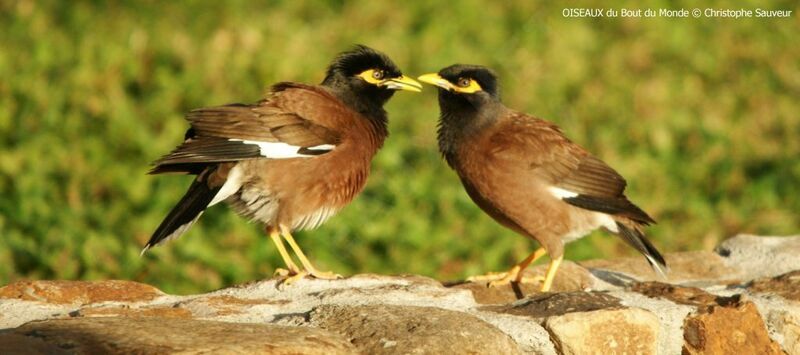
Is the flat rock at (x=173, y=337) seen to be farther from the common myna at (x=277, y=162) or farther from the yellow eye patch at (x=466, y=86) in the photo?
the yellow eye patch at (x=466, y=86)

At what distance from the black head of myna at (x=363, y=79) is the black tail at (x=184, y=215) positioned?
2.89 feet

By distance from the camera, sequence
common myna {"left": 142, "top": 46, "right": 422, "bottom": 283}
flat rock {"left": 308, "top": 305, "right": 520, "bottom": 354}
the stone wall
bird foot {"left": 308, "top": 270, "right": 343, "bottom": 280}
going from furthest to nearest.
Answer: common myna {"left": 142, "top": 46, "right": 422, "bottom": 283} < bird foot {"left": 308, "top": 270, "right": 343, "bottom": 280} < flat rock {"left": 308, "top": 305, "right": 520, "bottom": 354} < the stone wall

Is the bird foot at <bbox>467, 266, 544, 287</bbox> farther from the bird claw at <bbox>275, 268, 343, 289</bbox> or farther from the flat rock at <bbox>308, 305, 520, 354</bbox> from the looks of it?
the flat rock at <bbox>308, 305, 520, 354</bbox>

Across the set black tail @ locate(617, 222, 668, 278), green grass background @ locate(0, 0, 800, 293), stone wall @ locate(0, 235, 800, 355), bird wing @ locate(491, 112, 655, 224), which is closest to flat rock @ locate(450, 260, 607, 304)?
stone wall @ locate(0, 235, 800, 355)

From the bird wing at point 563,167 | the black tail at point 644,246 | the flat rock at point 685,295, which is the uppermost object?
the bird wing at point 563,167

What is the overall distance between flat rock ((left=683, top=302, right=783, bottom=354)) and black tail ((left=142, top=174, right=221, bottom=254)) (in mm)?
1961

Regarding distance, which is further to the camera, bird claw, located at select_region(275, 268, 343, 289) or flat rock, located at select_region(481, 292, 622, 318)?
bird claw, located at select_region(275, 268, 343, 289)

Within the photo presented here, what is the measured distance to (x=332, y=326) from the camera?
3.52 metres

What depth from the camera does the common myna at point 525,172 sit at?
5293 mm

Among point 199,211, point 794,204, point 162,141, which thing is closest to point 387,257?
point 162,141

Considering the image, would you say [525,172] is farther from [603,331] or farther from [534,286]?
[603,331]

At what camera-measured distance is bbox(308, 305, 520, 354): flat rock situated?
3332mm

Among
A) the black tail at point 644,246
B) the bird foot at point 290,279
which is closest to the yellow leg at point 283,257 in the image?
the bird foot at point 290,279

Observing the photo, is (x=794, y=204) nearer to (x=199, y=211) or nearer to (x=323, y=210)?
(x=323, y=210)
